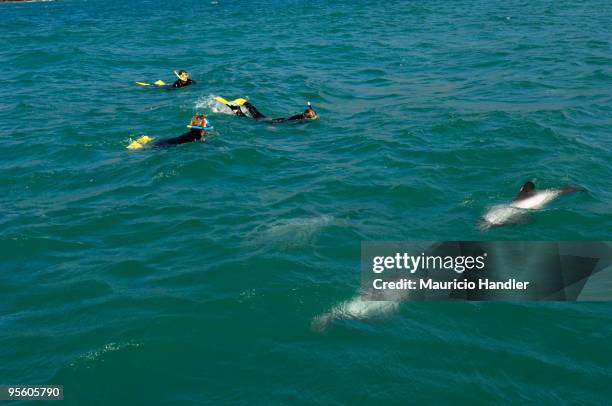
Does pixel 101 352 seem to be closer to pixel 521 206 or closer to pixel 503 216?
pixel 503 216

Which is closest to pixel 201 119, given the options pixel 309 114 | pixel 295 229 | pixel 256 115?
pixel 256 115

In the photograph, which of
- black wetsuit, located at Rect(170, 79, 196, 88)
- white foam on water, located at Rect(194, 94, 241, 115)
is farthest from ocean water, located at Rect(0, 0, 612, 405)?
black wetsuit, located at Rect(170, 79, 196, 88)

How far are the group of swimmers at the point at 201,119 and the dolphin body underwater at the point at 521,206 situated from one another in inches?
387

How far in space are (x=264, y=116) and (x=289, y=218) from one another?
9.69 m

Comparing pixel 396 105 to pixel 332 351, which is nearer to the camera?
pixel 332 351

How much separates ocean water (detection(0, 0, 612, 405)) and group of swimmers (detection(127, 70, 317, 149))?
433 millimetres

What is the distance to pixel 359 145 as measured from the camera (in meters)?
21.8

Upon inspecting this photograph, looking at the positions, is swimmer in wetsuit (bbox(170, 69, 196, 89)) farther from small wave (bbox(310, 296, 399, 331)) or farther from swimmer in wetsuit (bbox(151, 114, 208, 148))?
small wave (bbox(310, 296, 399, 331))

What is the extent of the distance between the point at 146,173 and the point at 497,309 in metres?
11.9

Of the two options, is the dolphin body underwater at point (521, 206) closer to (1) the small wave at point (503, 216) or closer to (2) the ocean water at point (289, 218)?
(1) the small wave at point (503, 216)

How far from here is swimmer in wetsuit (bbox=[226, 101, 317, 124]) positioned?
24.1 m

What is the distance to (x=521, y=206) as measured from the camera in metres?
16.6

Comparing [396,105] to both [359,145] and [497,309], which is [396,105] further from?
[497,309]

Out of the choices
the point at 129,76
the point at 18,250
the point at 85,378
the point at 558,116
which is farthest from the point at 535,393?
the point at 129,76
